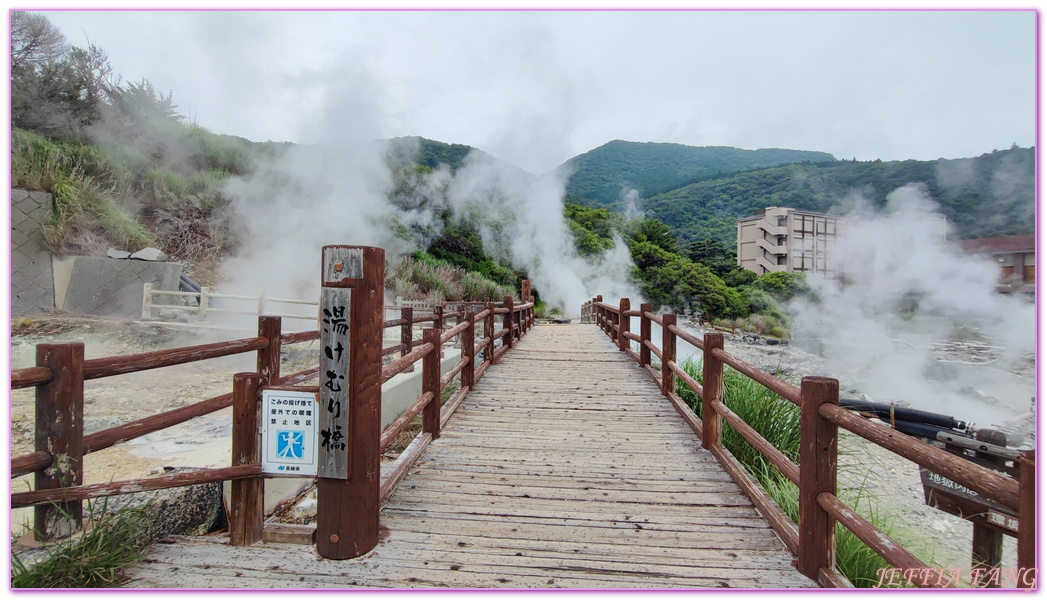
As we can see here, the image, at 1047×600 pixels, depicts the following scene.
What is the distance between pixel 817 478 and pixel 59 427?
2.89 m

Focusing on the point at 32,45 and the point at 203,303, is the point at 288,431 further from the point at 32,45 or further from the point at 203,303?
the point at 32,45

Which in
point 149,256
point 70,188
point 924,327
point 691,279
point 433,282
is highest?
point 70,188

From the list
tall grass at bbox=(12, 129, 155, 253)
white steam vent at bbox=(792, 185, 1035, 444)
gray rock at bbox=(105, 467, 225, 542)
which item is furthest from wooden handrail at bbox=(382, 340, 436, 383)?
white steam vent at bbox=(792, 185, 1035, 444)

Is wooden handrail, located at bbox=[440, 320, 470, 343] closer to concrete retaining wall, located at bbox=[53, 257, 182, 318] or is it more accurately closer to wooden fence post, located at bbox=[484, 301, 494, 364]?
wooden fence post, located at bbox=[484, 301, 494, 364]

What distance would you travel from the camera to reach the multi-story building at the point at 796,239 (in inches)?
1516

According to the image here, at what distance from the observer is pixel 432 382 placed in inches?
133

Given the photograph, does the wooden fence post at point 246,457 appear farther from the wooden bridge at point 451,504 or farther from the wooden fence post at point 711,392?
the wooden fence post at point 711,392

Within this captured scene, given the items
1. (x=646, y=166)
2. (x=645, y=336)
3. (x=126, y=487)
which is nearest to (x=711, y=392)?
(x=645, y=336)

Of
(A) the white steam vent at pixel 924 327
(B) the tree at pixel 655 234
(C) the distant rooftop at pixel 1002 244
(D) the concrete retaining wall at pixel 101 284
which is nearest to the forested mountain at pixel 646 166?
(B) the tree at pixel 655 234

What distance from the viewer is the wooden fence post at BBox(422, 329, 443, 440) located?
3.29 m

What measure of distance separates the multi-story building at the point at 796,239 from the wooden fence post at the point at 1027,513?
139 feet

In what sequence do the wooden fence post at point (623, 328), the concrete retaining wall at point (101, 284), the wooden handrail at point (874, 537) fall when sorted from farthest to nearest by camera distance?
the concrete retaining wall at point (101, 284) < the wooden fence post at point (623, 328) < the wooden handrail at point (874, 537)

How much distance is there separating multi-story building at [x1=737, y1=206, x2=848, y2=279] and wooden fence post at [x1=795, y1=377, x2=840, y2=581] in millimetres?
Result: 41677

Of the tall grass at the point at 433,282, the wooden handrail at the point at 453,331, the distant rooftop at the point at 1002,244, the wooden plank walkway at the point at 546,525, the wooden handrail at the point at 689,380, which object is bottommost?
the wooden plank walkway at the point at 546,525
